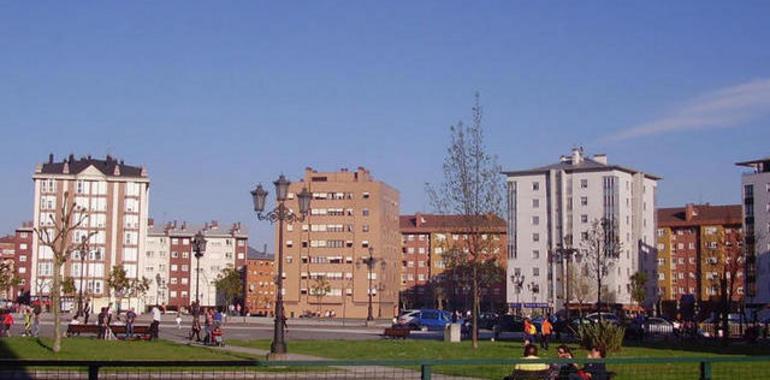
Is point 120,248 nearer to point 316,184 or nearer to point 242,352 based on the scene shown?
point 316,184

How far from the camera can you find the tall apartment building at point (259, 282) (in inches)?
7062

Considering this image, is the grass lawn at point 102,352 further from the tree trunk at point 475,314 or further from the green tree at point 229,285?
the green tree at point 229,285

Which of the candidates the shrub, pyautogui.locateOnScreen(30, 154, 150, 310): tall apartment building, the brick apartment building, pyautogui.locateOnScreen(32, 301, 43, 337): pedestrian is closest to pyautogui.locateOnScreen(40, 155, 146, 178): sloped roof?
pyautogui.locateOnScreen(30, 154, 150, 310): tall apartment building

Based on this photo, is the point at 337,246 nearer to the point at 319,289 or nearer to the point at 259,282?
the point at 319,289

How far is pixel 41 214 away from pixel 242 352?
4560 inches

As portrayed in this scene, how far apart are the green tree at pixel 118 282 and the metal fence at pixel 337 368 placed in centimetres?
12112

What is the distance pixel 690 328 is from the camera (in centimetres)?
5812

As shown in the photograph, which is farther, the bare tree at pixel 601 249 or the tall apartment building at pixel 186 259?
the tall apartment building at pixel 186 259

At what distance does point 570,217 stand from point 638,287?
1362cm

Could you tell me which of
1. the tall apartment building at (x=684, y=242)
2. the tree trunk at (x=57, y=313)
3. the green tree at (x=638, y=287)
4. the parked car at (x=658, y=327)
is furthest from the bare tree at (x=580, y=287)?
the tree trunk at (x=57, y=313)

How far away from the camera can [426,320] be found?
69312 millimetres

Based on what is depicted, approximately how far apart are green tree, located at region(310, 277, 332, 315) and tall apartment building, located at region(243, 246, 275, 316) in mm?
32245

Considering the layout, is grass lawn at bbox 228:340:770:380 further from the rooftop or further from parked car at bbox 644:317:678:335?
the rooftop

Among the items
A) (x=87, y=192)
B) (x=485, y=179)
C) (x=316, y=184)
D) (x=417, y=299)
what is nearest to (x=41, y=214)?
(x=87, y=192)
